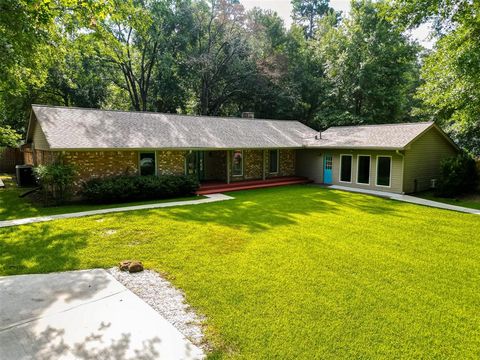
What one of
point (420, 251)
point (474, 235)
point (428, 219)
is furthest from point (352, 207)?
point (420, 251)

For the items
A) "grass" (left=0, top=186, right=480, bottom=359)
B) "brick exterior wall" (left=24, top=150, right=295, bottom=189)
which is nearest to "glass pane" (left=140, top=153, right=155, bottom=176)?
"brick exterior wall" (left=24, top=150, right=295, bottom=189)

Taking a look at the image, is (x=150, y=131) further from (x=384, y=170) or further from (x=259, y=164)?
(x=384, y=170)

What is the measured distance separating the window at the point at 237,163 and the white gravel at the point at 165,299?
12.4 meters

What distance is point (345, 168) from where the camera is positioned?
1773cm

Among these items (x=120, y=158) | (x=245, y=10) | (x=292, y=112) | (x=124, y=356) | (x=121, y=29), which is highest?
(x=245, y=10)

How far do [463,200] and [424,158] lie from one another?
274 cm

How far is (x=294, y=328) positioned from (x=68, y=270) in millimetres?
4489

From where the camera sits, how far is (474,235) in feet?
29.7

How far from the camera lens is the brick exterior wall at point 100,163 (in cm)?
1293

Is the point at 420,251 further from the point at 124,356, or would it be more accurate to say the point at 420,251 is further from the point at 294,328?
the point at 124,356

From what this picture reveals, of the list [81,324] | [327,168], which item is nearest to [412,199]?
[327,168]

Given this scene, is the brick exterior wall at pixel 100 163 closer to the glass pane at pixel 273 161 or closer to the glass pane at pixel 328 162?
the glass pane at pixel 273 161

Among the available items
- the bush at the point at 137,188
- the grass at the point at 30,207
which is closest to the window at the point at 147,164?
the bush at the point at 137,188

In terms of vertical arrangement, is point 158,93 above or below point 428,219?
above
